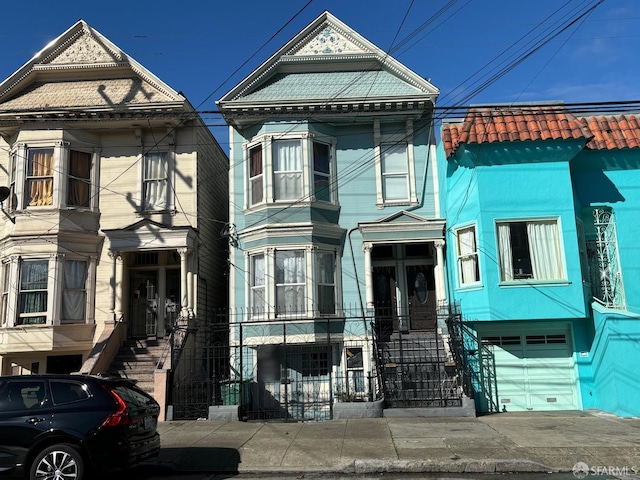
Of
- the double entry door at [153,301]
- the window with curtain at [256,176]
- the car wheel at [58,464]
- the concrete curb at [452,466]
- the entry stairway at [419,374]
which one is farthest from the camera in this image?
the double entry door at [153,301]

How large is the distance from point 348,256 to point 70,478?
9808mm

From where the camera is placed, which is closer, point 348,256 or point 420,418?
point 420,418

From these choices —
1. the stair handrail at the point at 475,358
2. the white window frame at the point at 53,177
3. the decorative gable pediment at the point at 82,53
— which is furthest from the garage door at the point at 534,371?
the decorative gable pediment at the point at 82,53

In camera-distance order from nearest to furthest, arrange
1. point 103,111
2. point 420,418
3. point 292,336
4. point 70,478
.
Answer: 1. point 70,478
2. point 420,418
3. point 292,336
4. point 103,111

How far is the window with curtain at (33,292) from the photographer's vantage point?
48.1ft

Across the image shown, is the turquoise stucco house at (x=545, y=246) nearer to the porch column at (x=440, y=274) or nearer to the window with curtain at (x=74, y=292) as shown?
the porch column at (x=440, y=274)

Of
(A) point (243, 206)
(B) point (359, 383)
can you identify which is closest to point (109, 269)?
(A) point (243, 206)

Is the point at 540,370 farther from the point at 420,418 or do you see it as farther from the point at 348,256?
the point at 348,256

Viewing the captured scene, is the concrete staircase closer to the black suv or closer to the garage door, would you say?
the black suv

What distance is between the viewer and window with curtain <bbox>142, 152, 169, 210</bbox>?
624 inches

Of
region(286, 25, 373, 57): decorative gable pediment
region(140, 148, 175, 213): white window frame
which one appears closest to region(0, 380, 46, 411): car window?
region(140, 148, 175, 213): white window frame

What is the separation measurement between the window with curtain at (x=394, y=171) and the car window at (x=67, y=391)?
10.3m

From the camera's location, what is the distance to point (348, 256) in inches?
601

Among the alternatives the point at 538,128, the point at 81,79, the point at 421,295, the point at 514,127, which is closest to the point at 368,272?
the point at 421,295
